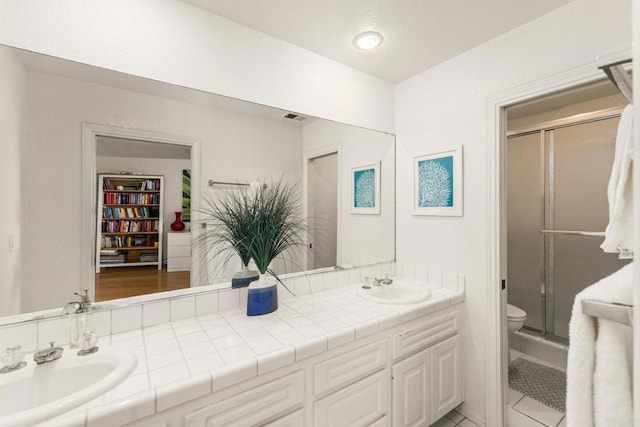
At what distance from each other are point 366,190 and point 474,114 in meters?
0.87

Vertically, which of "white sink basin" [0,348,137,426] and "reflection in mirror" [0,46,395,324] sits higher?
"reflection in mirror" [0,46,395,324]

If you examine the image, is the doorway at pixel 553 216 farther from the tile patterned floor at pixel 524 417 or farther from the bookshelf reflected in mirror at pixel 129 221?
the bookshelf reflected in mirror at pixel 129 221

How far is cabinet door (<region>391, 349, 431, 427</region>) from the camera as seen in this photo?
4.71ft

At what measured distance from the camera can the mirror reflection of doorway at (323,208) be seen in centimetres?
188

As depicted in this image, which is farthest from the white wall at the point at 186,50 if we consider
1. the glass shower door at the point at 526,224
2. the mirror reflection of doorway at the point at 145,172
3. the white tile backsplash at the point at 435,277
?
the glass shower door at the point at 526,224

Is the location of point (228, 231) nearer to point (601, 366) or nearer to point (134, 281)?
Answer: point (134, 281)

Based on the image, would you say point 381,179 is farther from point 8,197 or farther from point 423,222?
point 8,197

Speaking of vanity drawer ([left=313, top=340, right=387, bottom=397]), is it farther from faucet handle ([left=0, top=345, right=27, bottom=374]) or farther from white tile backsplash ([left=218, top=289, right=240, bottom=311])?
faucet handle ([left=0, top=345, right=27, bottom=374])

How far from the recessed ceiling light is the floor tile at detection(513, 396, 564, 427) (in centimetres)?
258

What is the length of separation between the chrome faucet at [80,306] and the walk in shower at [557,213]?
2805 mm

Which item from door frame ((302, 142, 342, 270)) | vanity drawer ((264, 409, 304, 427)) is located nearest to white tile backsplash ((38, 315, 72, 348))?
vanity drawer ((264, 409, 304, 427))

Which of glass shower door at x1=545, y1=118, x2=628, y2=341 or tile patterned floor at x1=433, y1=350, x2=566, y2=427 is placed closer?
tile patterned floor at x1=433, y1=350, x2=566, y2=427

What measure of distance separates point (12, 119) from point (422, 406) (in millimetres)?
2334

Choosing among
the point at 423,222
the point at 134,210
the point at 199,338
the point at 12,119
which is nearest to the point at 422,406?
the point at 423,222
